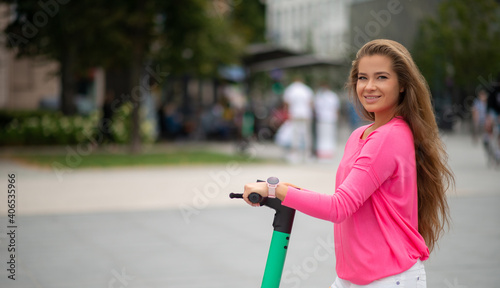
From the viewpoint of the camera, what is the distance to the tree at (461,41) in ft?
46.3

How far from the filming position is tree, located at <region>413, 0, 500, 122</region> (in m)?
14.1

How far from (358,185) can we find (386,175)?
0.11m

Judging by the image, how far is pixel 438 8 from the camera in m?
14.5

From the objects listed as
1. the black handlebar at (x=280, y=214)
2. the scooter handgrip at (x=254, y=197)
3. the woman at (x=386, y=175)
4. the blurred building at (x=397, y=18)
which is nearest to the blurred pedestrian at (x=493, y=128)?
the blurred building at (x=397, y=18)

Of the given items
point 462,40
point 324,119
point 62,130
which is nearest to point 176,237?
point 324,119

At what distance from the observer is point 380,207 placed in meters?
2.26

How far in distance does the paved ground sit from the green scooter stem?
2.92 m

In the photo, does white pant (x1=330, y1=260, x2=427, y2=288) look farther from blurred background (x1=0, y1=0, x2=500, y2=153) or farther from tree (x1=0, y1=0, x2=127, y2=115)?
tree (x1=0, y1=0, x2=127, y2=115)

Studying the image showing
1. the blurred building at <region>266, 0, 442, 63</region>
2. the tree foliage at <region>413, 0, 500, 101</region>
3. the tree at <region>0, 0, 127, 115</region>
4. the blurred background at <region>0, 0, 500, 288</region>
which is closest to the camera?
the blurred background at <region>0, 0, 500, 288</region>

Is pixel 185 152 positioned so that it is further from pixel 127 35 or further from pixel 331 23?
pixel 331 23

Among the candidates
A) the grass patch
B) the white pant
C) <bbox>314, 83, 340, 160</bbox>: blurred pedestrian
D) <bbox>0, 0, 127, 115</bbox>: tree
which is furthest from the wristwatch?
<bbox>0, 0, 127, 115</bbox>: tree

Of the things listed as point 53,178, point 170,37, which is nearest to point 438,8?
point 170,37

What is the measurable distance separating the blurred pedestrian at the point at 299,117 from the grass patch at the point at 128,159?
3.23 ft

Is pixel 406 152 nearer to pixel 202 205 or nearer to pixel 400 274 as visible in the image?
pixel 400 274
